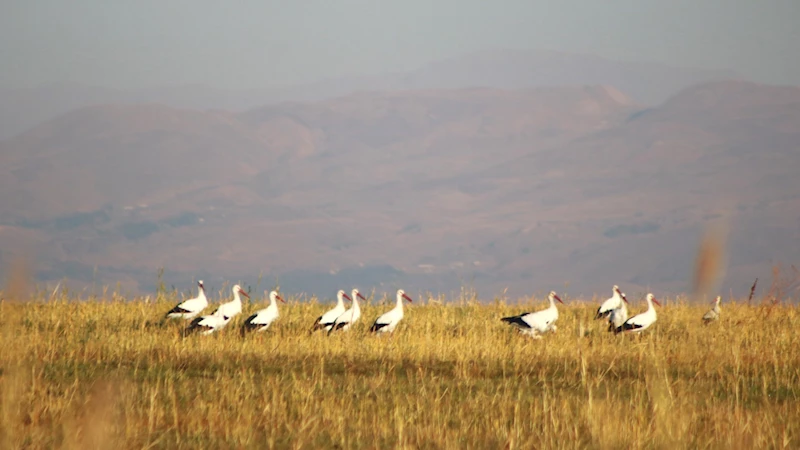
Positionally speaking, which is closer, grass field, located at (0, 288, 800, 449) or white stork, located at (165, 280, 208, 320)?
grass field, located at (0, 288, 800, 449)

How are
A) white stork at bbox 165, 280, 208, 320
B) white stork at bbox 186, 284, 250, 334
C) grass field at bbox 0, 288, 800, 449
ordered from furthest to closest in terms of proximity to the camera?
white stork at bbox 165, 280, 208, 320
white stork at bbox 186, 284, 250, 334
grass field at bbox 0, 288, 800, 449

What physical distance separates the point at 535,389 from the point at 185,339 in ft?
23.4

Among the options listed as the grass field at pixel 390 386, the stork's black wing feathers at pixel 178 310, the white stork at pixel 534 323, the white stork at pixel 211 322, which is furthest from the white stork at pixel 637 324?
the stork's black wing feathers at pixel 178 310

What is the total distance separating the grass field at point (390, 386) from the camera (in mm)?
Answer: 9016

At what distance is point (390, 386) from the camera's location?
12469 millimetres

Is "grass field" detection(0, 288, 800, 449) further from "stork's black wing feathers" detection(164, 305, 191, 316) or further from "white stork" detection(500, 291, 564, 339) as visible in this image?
"stork's black wing feathers" detection(164, 305, 191, 316)

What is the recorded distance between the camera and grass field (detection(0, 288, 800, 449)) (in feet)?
29.6

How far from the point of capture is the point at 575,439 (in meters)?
9.09

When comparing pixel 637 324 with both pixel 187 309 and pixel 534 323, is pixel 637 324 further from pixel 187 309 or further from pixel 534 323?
pixel 187 309

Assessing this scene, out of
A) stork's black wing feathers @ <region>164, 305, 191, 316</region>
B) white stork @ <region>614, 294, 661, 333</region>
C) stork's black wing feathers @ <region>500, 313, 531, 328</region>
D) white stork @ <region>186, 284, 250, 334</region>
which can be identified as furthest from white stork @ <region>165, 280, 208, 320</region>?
white stork @ <region>614, 294, 661, 333</region>

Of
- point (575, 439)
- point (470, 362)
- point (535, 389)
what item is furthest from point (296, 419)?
point (470, 362)

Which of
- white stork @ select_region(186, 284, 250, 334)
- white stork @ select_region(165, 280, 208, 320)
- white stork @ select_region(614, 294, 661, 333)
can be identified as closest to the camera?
white stork @ select_region(186, 284, 250, 334)

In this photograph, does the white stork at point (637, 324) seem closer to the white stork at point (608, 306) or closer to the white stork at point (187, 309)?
the white stork at point (608, 306)

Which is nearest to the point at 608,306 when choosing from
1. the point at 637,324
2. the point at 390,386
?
the point at 637,324
